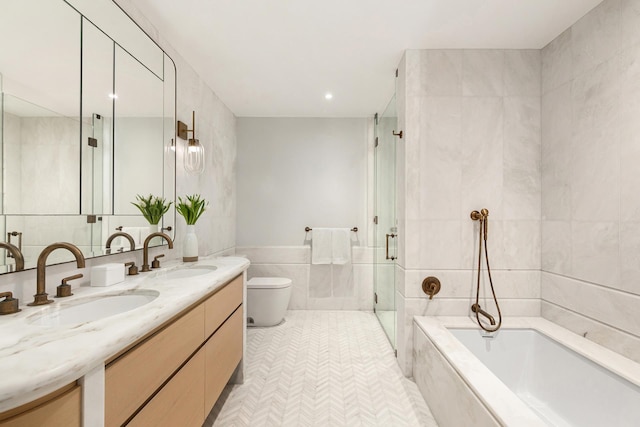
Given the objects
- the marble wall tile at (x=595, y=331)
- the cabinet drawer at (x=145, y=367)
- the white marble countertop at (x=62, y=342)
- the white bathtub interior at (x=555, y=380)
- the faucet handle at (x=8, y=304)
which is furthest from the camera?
the marble wall tile at (x=595, y=331)

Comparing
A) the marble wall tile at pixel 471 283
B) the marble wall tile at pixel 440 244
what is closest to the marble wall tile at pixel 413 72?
the marble wall tile at pixel 440 244

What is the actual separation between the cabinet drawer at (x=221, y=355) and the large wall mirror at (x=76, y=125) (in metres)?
0.65

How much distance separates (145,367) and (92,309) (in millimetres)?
369

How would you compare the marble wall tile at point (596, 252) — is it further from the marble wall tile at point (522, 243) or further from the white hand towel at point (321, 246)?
the white hand towel at point (321, 246)

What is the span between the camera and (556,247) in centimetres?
201

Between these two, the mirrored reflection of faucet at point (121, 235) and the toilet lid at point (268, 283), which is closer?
the mirrored reflection of faucet at point (121, 235)

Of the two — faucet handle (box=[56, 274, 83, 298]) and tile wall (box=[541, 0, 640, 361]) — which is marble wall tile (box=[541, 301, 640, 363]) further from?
faucet handle (box=[56, 274, 83, 298])

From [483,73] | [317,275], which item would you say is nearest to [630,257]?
[483,73]

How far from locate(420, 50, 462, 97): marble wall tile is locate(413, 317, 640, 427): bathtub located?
4.88ft

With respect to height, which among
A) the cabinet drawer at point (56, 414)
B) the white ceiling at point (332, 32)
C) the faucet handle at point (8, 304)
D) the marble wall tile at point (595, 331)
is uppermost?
the white ceiling at point (332, 32)

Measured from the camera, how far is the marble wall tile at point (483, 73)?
2148 millimetres

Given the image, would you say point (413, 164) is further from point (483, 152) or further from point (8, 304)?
point (8, 304)

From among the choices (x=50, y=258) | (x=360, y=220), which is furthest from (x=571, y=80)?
(x=50, y=258)

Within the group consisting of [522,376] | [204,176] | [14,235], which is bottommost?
[522,376]
